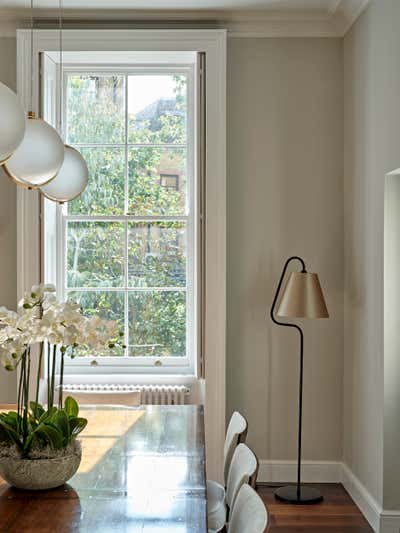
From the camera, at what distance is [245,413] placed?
4809 mm

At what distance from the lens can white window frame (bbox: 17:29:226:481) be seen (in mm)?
4648

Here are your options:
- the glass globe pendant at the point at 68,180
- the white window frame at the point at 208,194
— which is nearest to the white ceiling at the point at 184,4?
the white window frame at the point at 208,194

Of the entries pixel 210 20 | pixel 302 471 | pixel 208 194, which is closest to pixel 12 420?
pixel 208 194

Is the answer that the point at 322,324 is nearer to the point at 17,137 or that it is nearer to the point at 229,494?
the point at 229,494

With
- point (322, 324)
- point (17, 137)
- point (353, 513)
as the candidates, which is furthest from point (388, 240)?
point (17, 137)

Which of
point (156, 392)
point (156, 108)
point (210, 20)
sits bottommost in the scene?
point (156, 392)

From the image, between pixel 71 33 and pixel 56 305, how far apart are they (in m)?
2.85

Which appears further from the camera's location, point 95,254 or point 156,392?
point 95,254

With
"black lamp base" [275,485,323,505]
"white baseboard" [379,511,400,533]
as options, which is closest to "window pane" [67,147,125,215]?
"black lamp base" [275,485,323,505]

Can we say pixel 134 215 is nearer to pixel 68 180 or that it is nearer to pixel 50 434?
pixel 68 180

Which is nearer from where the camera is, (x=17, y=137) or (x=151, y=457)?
(x=17, y=137)

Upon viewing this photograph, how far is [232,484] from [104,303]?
2.44 metres

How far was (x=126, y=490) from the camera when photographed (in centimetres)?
239

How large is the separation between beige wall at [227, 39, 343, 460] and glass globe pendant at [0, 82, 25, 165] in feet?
9.34
